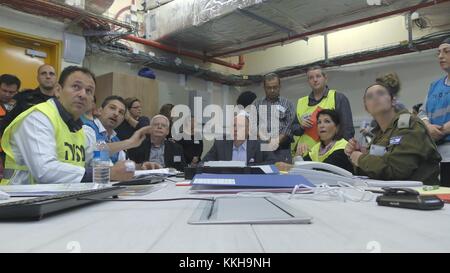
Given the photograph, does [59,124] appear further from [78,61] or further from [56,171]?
[78,61]

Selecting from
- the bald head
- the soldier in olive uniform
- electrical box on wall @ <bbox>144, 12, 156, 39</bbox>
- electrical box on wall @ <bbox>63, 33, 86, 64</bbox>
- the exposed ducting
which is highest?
electrical box on wall @ <bbox>144, 12, 156, 39</bbox>

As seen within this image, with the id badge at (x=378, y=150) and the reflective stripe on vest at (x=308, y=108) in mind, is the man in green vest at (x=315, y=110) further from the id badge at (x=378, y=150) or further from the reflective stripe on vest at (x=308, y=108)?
the id badge at (x=378, y=150)

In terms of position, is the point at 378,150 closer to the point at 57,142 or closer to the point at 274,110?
the point at 57,142

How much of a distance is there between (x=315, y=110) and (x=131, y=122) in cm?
169

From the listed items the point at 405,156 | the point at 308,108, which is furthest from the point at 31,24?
the point at 405,156

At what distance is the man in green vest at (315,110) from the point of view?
256cm

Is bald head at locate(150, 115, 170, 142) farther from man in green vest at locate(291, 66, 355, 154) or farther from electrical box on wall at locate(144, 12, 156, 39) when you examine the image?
electrical box on wall at locate(144, 12, 156, 39)

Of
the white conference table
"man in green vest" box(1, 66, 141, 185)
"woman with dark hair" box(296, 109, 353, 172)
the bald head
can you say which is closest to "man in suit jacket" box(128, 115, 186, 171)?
the bald head

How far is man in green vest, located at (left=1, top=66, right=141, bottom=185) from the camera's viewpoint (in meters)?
1.26

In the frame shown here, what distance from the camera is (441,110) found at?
2.06 metres

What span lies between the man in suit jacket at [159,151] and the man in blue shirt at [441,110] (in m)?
1.80

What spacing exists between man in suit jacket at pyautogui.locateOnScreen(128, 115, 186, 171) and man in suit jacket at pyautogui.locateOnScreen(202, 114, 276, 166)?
375 millimetres

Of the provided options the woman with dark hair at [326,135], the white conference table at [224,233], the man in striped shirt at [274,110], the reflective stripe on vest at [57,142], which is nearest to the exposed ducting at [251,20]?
the man in striped shirt at [274,110]
